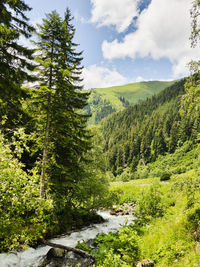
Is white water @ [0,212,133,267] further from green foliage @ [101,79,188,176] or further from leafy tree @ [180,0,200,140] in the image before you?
green foliage @ [101,79,188,176]

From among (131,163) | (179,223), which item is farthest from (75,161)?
(131,163)

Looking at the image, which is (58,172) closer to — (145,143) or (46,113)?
(46,113)

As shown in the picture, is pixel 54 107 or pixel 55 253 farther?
pixel 54 107

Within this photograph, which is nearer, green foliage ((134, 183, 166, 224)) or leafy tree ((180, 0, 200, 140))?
leafy tree ((180, 0, 200, 140))

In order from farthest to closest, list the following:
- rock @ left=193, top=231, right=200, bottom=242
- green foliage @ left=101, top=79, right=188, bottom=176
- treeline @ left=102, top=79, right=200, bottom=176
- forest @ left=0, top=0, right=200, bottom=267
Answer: treeline @ left=102, top=79, right=200, bottom=176 < green foliage @ left=101, top=79, right=188, bottom=176 < rock @ left=193, top=231, right=200, bottom=242 < forest @ left=0, top=0, right=200, bottom=267

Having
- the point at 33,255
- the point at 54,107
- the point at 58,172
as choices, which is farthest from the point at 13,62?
the point at 33,255

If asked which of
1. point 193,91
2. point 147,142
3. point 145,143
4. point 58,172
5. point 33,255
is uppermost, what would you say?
point 193,91

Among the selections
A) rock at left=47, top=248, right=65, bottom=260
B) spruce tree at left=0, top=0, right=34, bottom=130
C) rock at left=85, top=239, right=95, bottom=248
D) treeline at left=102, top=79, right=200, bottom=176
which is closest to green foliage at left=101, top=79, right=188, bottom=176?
treeline at left=102, top=79, right=200, bottom=176

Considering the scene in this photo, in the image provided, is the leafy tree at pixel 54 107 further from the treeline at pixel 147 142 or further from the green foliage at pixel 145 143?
the treeline at pixel 147 142

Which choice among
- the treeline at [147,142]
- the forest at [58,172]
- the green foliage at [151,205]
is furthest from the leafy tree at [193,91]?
the treeline at [147,142]

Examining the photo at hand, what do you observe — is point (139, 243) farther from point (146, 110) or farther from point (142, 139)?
point (146, 110)

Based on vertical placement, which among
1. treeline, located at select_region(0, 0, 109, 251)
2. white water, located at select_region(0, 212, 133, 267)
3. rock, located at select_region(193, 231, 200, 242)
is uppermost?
treeline, located at select_region(0, 0, 109, 251)

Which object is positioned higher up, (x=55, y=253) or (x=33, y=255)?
(x=55, y=253)

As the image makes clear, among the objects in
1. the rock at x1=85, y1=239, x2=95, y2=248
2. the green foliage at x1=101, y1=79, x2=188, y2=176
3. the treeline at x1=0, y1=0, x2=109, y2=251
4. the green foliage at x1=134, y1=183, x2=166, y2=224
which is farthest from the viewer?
the green foliage at x1=101, y1=79, x2=188, y2=176
